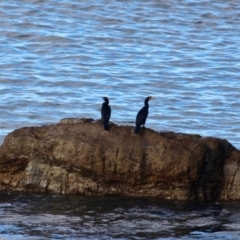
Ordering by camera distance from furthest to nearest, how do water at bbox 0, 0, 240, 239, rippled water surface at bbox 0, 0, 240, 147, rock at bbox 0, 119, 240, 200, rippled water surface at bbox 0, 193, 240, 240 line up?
rippled water surface at bbox 0, 0, 240, 147 → rock at bbox 0, 119, 240, 200 → water at bbox 0, 0, 240, 239 → rippled water surface at bbox 0, 193, 240, 240

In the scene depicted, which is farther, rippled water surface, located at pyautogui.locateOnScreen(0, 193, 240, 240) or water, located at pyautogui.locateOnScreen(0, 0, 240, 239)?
water, located at pyautogui.locateOnScreen(0, 0, 240, 239)

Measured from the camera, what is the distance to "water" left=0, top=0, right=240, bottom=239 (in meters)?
9.77

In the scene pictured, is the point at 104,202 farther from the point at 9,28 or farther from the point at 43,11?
the point at 43,11

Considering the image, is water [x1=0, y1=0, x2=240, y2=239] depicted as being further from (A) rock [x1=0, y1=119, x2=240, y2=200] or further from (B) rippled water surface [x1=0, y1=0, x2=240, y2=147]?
(A) rock [x1=0, y1=119, x2=240, y2=200]

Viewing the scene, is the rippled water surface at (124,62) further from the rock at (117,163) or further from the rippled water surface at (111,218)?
the rippled water surface at (111,218)

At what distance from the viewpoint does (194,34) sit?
29234 mm

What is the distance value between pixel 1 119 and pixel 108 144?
23.3 ft

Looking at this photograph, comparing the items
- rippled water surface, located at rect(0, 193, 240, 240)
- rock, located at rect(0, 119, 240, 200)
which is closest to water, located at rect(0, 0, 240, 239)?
rippled water surface, located at rect(0, 193, 240, 240)

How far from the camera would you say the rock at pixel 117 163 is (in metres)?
10.5

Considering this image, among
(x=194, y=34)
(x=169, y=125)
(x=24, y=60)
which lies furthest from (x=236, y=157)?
(x=194, y=34)

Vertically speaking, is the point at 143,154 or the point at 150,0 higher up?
the point at 150,0

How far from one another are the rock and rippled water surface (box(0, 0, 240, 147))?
4357 millimetres

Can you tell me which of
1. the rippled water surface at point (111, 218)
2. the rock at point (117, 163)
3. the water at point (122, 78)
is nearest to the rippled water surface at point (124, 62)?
the water at point (122, 78)

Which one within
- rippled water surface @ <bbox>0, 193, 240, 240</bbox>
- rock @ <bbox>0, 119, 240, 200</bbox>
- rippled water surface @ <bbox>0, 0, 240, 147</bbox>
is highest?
rippled water surface @ <bbox>0, 0, 240, 147</bbox>
